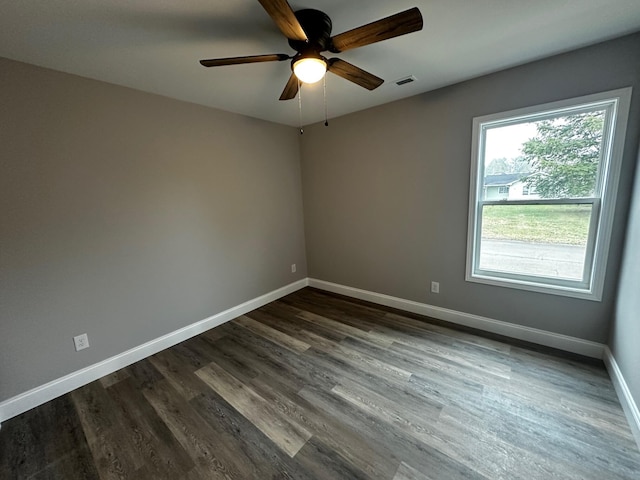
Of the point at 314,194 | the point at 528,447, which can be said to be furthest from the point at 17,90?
the point at 528,447

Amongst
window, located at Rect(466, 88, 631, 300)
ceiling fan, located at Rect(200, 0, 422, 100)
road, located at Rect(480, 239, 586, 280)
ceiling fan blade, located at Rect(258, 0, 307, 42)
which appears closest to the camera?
ceiling fan blade, located at Rect(258, 0, 307, 42)

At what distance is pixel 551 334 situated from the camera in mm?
2232

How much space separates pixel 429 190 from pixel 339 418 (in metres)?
2.29

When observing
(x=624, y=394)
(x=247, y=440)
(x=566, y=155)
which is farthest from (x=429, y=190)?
(x=247, y=440)

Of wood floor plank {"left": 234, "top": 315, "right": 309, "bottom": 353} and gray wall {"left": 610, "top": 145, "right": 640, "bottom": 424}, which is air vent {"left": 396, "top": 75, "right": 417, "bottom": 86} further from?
wood floor plank {"left": 234, "top": 315, "right": 309, "bottom": 353}

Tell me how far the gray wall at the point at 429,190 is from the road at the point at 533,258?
20 cm

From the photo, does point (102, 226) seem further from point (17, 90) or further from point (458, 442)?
point (458, 442)

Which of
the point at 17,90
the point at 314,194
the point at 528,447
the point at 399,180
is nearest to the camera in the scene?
the point at 528,447

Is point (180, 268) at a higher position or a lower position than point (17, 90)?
lower

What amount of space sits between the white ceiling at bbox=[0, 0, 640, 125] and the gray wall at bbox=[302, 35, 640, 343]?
20 centimetres

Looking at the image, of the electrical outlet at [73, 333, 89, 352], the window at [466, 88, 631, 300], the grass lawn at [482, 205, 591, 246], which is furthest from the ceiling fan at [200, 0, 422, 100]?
the electrical outlet at [73, 333, 89, 352]

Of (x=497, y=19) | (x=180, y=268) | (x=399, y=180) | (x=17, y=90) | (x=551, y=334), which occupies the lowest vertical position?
(x=551, y=334)

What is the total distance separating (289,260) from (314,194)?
1.07 m

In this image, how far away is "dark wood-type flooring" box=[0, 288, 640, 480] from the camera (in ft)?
4.45
